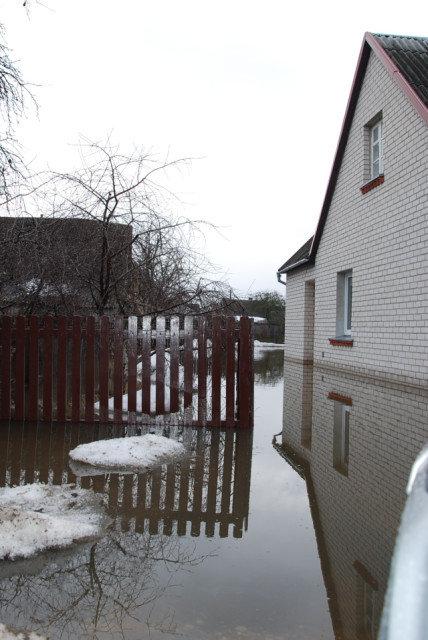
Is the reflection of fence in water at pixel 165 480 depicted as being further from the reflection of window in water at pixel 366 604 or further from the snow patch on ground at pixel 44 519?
the reflection of window in water at pixel 366 604

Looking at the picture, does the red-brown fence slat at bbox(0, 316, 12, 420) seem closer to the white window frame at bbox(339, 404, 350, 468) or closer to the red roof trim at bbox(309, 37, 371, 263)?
the white window frame at bbox(339, 404, 350, 468)

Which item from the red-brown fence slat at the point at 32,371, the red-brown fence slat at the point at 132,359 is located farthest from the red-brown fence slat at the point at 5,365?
the red-brown fence slat at the point at 132,359

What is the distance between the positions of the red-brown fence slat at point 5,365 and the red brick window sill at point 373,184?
25.5ft

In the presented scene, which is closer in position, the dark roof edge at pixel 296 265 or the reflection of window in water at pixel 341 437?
the reflection of window in water at pixel 341 437

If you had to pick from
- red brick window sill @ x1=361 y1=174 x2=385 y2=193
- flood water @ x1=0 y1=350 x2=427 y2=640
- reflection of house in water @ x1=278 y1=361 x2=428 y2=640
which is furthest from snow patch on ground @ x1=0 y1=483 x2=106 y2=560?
red brick window sill @ x1=361 y1=174 x2=385 y2=193

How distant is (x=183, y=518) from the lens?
359 centimetres

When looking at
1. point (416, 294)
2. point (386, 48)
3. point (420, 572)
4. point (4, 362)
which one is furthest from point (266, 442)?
point (386, 48)

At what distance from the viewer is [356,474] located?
4.61 m

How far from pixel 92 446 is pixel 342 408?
413 centimetres

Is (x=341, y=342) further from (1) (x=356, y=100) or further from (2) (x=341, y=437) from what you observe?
(2) (x=341, y=437)

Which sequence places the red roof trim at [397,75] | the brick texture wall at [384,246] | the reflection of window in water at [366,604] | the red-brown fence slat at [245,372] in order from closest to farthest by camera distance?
the reflection of window in water at [366,604] → the red-brown fence slat at [245,372] → the red roof trim at [397,75] → the brick texture wall at [384,246]

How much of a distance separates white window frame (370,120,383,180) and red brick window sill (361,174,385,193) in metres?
0.18

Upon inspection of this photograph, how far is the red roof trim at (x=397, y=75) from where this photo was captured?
9.07 meters

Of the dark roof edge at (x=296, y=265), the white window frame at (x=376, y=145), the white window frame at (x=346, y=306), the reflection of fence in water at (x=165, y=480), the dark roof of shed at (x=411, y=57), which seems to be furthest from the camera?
the dark roof edge at (x=296, y=265)
